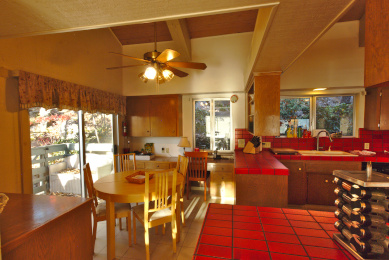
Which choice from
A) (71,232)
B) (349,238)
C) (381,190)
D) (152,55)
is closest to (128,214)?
(71,232)

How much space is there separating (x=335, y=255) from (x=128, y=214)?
2.08 m

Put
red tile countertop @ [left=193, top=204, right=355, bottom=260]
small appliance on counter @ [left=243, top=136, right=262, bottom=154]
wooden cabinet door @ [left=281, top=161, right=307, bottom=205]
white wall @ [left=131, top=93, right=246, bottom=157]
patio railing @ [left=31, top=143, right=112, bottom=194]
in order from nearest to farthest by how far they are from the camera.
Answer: red tile countertop @ [left=193, top=204, right=355, bottom=260]
patio railing @ [left=31, top=143, right=112, bottom=194]
wooden cabinet door @ [left=281, top=161, right=307, bottom=205]
small appliance on counter @ [left=243, top=136, right=262, bottom=154]
white wall @ [left=131, top=93, right=246, bottom=157]

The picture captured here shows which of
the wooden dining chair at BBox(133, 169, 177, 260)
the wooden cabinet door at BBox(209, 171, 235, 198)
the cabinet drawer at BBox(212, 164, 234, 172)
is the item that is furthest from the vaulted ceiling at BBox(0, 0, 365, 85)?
the wooden cabinet door at BBox(209, 171, 235, 198)

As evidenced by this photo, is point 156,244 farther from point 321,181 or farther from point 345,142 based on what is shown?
point 345,142

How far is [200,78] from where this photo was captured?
3.85 m

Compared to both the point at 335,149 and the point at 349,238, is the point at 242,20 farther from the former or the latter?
the point at 349,238

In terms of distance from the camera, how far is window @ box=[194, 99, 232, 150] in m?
4.03

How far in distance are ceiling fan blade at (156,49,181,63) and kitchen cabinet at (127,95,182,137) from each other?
172 cm

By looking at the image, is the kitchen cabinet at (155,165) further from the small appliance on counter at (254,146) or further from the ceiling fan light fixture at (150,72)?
the ceiling fan light fixture at (150,72)

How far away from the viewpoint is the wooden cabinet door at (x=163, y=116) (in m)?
3.95

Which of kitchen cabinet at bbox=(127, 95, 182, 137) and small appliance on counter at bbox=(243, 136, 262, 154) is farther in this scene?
kitchen cabinet at bbox=(127, 95, 182, 137)

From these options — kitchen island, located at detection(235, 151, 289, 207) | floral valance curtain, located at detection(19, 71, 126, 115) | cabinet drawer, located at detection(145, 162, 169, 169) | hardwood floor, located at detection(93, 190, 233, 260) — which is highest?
floral valance curtain, located at detection(19, 71, 126, 115)

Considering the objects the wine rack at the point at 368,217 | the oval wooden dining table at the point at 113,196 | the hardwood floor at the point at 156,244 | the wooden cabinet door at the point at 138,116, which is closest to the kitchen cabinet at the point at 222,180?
the hardwood floor at the point at 156,244

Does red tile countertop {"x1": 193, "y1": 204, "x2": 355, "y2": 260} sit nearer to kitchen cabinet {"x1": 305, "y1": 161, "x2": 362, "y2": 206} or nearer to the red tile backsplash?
kitchen cabinet {"x1": 305, "y1": 161, "x2": 362, "y2": 206}
